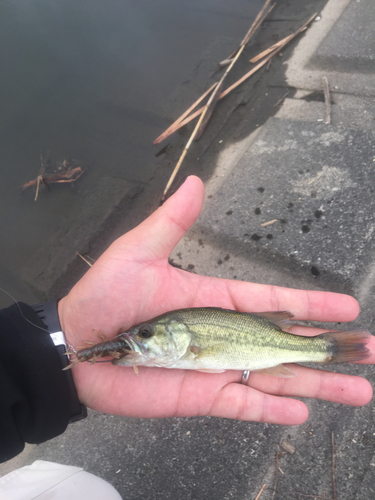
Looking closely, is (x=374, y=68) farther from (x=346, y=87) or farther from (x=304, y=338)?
(x=304, y=338)

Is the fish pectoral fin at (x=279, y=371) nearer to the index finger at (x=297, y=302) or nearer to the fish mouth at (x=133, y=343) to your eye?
the index finger at (x=297, y=302)

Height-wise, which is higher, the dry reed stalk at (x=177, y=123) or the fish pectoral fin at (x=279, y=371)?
the dry reed stalk at (x=177, y=123)

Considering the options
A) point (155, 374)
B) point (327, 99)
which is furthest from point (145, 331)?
point (327, 99)

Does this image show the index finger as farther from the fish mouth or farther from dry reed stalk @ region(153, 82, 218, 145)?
dry reed stalk @ region(153, 82, 218, 145)

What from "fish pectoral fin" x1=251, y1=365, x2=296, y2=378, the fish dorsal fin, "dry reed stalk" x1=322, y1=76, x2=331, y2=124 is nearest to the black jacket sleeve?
"fish pectoral fin" x1=251, y1=365, x2=296, y2=378

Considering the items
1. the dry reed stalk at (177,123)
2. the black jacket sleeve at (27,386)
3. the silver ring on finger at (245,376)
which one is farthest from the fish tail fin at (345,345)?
the dry reed stalk at (177,123)

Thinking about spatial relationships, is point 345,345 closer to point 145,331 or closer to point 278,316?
point 278,316

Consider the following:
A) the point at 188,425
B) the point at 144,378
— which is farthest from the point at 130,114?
the point at 188,425
